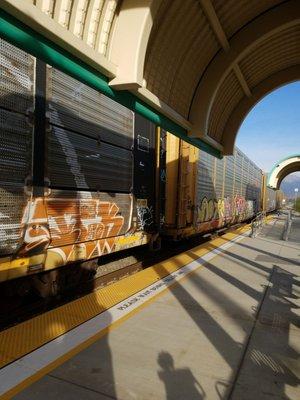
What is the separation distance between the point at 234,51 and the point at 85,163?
2857 mm

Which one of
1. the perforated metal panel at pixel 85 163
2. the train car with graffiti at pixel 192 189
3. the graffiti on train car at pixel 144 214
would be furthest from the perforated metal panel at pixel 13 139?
the train car with graffiti at pixel 192 189

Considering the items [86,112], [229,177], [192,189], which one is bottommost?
[192,189]

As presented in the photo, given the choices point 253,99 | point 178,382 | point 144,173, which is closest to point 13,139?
point 178,382

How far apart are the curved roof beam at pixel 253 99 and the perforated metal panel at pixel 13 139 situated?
167 inches

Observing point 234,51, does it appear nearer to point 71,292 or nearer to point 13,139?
point 13,139

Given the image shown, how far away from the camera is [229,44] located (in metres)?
5.64

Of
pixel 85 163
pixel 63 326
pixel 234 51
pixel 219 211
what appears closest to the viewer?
pixel 63 326

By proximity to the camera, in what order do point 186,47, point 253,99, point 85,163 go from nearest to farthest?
point 186,47, point 85,163, point 253,99

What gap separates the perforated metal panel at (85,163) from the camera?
5.70 meters

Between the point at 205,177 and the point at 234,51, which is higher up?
the point at 234,51

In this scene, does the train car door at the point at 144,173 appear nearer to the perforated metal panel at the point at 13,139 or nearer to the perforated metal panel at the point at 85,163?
the perforated metal panel at the point at 85,163

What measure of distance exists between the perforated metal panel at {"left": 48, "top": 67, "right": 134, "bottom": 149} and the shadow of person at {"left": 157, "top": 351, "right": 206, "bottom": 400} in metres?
3.60

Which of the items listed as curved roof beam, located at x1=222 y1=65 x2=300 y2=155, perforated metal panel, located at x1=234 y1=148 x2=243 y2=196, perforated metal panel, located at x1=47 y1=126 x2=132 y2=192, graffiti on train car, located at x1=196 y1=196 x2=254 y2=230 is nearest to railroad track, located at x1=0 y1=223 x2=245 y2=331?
perforated metal panel, located at x1=47 y1=126 x2=132 y2=192

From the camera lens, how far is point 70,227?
5.99m
